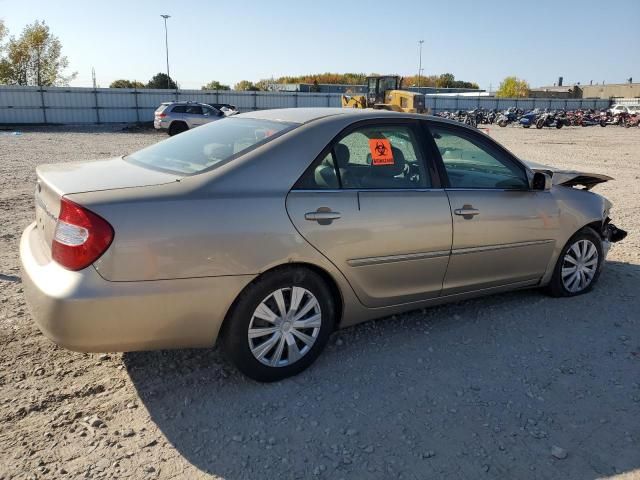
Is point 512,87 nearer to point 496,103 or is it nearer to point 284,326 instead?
point 496,103

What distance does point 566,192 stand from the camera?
449cm

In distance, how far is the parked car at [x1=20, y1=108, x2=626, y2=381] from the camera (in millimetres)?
2635

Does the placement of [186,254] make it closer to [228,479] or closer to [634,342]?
[228,479]

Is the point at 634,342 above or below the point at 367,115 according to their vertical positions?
below

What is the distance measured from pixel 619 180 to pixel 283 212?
11.6 meters

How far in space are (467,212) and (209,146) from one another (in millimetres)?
1836

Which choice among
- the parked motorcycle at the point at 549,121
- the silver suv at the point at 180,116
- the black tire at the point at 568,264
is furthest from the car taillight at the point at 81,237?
the parked motorcycle at the point at 549,121

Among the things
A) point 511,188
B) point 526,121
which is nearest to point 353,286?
point 511,188

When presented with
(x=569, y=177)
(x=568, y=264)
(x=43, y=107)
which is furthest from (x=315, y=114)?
(x=43, y=107)

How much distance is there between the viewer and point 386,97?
29.2 metres

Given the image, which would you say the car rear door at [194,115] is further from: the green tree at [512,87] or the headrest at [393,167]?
the green tree at [512,87]

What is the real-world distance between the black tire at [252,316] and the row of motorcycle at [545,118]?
37.7 meters

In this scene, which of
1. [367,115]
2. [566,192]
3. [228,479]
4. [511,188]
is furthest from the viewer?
[566,192]

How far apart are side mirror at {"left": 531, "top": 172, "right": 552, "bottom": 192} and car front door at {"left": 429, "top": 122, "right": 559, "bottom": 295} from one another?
0.16ft
